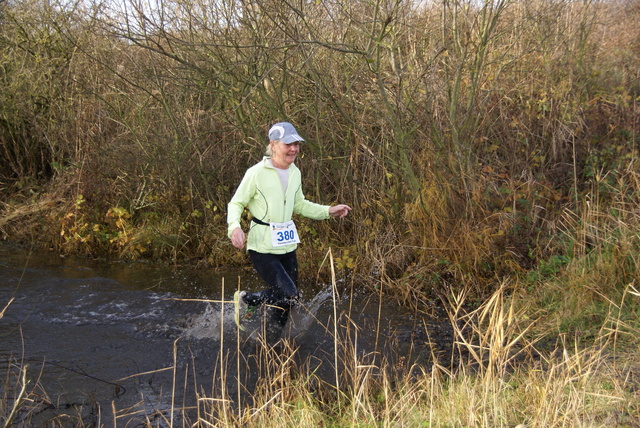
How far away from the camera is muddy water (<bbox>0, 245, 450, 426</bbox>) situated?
475 centimetres

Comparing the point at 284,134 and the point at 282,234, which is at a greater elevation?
the point at 284,134

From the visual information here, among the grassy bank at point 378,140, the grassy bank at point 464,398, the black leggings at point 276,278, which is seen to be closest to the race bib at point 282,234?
the black leggings at point 276,278

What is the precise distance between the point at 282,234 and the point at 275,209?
229mm

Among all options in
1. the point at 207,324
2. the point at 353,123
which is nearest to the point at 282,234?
the point at 207,324

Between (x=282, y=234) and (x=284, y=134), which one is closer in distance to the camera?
(x=284, y=134)

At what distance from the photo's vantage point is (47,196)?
1091 centimetres

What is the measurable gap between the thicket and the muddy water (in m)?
0.84

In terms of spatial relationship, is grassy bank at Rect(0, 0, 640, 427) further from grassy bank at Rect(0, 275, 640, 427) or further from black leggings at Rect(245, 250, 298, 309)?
black leggings at Rect(245, 250, 298, 309)

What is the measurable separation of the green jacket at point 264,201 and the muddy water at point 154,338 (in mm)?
714

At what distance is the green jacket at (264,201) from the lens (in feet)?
17.5

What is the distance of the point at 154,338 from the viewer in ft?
20.2

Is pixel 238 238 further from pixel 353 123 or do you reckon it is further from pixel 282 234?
pixel 353 123

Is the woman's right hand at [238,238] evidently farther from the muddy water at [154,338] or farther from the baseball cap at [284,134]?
the baseball cap at [284,134]

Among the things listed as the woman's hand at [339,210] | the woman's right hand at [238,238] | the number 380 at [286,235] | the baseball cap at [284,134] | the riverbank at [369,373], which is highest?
the baseball cap at [284,134]
